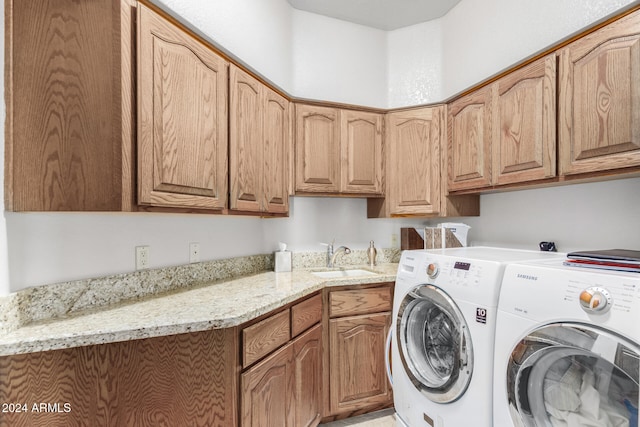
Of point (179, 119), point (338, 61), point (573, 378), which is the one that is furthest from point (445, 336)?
point (338, 61)

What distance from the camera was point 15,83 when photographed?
3.53ft

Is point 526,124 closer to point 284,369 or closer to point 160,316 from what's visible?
point 284,369

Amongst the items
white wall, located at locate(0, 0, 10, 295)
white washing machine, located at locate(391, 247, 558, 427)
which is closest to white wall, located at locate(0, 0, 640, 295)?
white wall, located at locate(0, 0, 10, 295)

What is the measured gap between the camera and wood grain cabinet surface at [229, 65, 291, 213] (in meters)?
1.64

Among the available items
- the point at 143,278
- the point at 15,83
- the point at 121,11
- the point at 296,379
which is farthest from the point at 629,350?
the point at 15,83

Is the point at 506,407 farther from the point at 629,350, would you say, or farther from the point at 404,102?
the point at 404,102

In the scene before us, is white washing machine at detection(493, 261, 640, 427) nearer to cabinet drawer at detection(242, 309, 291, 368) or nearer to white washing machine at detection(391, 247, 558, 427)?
white washing machine at detection(391, 247, 558, 427)

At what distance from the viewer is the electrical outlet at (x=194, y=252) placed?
173 centimetres

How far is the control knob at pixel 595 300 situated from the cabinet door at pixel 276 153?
1.53 m

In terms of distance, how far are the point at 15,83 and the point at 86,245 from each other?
63 centimetres

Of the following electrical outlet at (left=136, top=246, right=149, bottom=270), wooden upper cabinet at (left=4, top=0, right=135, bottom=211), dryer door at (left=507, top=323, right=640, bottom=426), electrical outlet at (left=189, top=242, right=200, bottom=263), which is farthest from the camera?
electrical outlet at (left=189, top=242, right=200, bottom=263)

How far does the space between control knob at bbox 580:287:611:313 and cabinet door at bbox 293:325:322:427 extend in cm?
122

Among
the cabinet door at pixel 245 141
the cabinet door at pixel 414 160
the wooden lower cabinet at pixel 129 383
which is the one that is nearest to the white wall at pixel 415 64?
the cabinet door at pixel 414 160

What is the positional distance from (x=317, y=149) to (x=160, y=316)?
1.51 meters
